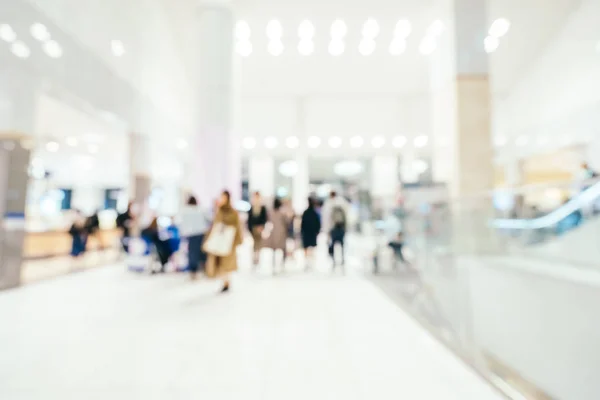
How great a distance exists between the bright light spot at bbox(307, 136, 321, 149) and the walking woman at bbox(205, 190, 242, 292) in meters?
13.2

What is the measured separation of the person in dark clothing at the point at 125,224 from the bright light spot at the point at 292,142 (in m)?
11.3

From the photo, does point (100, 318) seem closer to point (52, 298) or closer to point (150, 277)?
point (52, 298)

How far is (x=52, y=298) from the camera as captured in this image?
506 centimetres

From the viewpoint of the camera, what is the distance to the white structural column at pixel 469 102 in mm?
8391

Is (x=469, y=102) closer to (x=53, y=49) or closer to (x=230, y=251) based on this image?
(x=230, y=251)

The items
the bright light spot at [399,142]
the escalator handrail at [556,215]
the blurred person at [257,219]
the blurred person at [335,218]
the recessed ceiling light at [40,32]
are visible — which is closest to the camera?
the escalator handrail at [556,215]

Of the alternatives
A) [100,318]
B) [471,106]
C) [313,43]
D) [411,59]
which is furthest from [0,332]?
[411,59]

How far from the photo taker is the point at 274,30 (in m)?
12.4

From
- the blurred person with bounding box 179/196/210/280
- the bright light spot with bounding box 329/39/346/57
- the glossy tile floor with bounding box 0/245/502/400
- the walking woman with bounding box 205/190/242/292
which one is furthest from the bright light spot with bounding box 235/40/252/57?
the glossy tile floor with bounding box 0/245/502/400

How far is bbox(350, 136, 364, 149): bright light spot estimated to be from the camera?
18250 mm

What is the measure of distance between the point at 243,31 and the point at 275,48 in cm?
165

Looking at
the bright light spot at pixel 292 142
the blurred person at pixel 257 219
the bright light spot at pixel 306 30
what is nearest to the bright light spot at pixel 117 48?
the blurred person at pixel 257 219

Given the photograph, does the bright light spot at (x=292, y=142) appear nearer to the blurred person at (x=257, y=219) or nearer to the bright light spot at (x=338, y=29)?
the bright light spot at (x=338, y=29)

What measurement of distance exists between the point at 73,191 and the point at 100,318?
2838 cm
